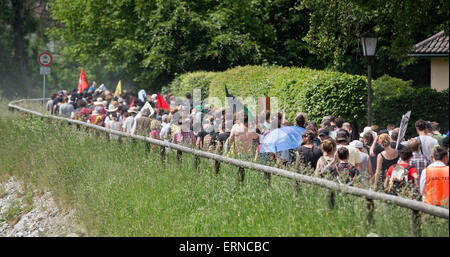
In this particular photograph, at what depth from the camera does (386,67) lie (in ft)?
109

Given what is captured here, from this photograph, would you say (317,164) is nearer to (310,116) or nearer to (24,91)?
(310,116)

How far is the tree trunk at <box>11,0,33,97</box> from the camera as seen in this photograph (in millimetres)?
53906

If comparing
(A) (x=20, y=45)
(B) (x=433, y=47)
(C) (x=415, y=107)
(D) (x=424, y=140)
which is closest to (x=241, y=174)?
(D) (x=424, y=140)

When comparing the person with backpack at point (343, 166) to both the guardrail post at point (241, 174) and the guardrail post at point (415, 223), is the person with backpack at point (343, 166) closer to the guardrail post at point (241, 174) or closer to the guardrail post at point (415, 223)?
the guardrail post at point (241, 174)

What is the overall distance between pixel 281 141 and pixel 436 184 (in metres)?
3.57

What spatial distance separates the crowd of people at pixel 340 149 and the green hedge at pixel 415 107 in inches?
236

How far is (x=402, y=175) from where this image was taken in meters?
8.90

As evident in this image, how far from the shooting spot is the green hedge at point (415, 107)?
22.7 metres

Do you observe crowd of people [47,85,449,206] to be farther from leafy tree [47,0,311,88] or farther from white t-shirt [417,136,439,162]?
leafy tree [47,0,311,88]

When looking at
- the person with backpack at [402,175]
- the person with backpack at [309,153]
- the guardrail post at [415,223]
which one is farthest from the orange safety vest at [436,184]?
the person with backpack at [309,153]

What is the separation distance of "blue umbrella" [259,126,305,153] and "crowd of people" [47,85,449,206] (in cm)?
12

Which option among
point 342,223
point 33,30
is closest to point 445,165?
point 342,223

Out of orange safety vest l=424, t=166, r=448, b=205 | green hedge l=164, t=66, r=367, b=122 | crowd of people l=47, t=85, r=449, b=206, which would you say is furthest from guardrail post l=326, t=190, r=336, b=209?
green hedge l=164, t=66, r=367, b=122

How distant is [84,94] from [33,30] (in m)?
29.0
